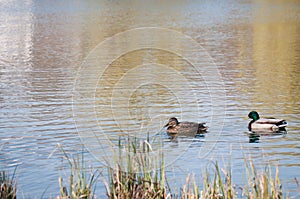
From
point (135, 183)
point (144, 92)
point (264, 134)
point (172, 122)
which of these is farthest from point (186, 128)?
point (135, 183)

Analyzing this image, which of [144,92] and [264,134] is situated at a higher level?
[144,92]

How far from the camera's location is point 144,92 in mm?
16578

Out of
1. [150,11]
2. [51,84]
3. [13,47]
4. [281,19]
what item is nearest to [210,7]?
[150,11]

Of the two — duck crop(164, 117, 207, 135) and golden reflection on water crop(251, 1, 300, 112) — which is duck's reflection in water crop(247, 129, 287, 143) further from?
golden reflection on water crop(251, 1, 300, 112)

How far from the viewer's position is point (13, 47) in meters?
27.6

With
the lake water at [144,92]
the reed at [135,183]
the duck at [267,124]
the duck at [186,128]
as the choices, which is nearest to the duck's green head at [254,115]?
the duck at [267,124]

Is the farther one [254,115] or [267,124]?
[254,115]

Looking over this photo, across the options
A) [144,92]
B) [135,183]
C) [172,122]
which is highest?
[144,92]

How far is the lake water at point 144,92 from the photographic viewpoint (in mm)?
10291

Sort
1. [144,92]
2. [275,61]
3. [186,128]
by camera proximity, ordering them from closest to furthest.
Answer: [186,128]
[144,92]
[275,61]

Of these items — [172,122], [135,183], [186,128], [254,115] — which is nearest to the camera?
[135,183]

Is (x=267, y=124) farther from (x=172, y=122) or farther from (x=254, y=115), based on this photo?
(x=172, y=122)

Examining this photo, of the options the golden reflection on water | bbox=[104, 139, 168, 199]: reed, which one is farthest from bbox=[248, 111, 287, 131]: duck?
bbox=[104, 139, 168, 199]: reed

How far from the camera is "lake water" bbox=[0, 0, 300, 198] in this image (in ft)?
33.8
